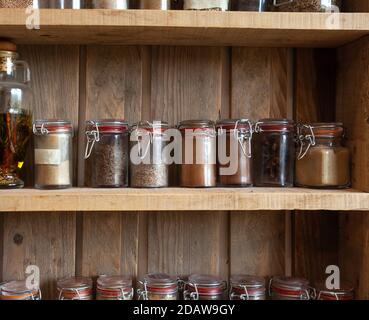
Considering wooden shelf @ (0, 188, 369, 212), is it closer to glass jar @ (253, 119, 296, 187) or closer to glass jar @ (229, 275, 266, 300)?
glass jar @ (253, 119, 296, 187)

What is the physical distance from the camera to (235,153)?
979 mm

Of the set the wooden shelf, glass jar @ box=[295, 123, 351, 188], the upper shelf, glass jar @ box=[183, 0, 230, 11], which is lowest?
the wooden shelf

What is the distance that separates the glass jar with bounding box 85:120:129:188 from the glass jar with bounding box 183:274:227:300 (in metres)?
0.28

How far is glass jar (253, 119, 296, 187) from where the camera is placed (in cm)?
99

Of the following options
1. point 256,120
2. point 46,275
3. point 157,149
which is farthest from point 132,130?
point 46,275

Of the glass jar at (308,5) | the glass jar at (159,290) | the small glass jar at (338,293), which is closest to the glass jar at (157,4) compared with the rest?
the glass jar at (308,5)

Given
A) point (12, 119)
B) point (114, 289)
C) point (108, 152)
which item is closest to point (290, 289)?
point (114, 289)

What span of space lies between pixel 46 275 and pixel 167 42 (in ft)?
2.13

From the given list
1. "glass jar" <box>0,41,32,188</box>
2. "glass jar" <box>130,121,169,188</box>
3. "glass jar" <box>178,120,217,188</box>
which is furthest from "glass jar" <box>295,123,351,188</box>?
"glass jar" <box>0,41,32,188</box>

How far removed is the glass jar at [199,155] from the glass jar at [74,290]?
1.06 ft

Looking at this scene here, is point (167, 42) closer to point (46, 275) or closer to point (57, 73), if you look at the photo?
point (57, 73)

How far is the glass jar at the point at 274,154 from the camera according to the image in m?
0.99

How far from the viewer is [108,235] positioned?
1.09 meters

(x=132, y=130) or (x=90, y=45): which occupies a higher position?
(x=90, y=45)
